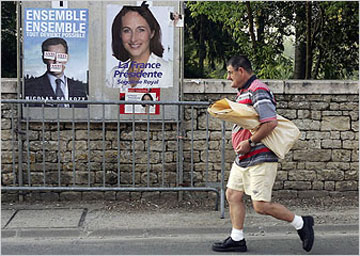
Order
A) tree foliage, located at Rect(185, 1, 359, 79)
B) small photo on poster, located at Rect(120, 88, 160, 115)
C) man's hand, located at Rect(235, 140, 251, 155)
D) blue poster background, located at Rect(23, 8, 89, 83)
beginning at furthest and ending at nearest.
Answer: tree foliage, located at Rect(185, 1, 359, 79) < small photo on poster, located at Rect(120, 88, 160, 115) < blue poster background, located at Rect(23, 8, 89, 83) < man's hand, located at Rect(235, 140, 251, 155)

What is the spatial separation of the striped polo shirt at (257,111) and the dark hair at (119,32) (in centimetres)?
232

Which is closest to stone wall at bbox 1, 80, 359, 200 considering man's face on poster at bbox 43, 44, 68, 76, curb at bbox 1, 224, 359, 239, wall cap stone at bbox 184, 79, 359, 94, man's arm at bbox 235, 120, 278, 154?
wall cap stone at bbox 184, 79, 359, 94

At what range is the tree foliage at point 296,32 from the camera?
11805 millimetres

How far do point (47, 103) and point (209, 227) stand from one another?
7.91 ft

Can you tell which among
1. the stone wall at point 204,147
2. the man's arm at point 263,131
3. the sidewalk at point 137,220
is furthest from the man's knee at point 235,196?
the stone wall at point 204,147

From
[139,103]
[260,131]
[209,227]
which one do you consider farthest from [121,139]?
[260,131]

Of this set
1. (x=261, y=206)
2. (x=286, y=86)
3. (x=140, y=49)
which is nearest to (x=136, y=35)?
(x=140, y=49)

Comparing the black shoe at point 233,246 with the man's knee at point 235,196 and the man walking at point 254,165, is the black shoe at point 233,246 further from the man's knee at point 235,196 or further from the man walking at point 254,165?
the man's knee at point 235,196

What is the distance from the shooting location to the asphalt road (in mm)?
5238

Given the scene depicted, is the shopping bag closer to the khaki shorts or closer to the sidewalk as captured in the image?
the khaki shorts

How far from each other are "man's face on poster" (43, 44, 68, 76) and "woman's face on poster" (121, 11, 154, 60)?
0.80 m

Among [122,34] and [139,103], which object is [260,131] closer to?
[139,103]

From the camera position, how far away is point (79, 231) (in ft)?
19.5

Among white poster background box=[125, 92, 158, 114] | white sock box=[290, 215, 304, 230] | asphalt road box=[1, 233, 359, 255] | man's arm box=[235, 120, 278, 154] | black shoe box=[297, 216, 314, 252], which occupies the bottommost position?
asphalt road box=[1, 233, 359, 255]
